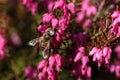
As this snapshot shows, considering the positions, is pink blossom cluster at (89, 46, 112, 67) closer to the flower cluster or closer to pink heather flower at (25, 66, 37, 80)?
the flower cluster

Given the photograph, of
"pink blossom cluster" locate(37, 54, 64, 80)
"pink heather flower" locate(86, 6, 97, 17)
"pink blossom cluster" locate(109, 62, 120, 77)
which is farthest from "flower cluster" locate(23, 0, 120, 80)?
"pink heather flower" locate(86, 6, 97, 17)

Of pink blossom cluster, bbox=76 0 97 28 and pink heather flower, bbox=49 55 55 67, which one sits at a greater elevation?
pink blossom cluster, bbox=76 0 97 28

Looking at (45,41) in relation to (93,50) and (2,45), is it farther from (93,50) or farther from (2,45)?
(2,45)

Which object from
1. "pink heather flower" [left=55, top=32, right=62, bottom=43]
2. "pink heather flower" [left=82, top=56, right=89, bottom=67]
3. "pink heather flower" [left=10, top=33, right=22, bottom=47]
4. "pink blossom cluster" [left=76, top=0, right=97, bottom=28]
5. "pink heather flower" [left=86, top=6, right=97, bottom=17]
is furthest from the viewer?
"pink heather flower" [left=10, top=33, right=22, bottom=47]

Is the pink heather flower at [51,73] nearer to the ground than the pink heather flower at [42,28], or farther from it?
nearer to the ground

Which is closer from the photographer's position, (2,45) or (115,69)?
(115,69)

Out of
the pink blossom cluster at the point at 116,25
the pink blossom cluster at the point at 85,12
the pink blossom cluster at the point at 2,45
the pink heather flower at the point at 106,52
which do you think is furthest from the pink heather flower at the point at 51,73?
the pink blossom cluster at the point at 85,12

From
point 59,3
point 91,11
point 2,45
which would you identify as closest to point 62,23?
point 59,3

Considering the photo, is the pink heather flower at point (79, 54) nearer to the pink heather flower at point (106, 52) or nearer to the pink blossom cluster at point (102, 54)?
the pink blossom cluster at point (102, 54)
